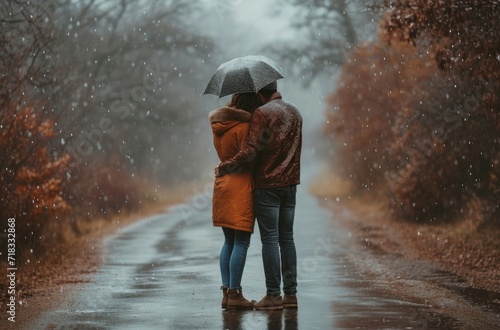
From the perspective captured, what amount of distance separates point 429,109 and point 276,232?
10102mm

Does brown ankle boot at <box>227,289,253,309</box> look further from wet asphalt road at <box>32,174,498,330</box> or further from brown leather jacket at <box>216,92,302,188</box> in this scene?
brown leather jacket at <box>216,92,302,188</box>

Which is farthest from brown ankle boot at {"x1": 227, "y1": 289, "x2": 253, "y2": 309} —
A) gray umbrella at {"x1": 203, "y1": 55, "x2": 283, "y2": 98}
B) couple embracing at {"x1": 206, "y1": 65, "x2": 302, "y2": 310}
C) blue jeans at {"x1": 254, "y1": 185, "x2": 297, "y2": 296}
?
gray umbrella at {"x1": 203, "y1": 55, "x2": 283, "y2": 98}

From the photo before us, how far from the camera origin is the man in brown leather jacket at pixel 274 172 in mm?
8227

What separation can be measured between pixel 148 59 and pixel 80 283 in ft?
74.8

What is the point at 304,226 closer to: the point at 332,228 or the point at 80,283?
the point at 332,228

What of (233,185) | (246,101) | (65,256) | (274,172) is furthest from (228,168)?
(65,256)

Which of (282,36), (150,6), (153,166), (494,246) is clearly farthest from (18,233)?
(153,166)

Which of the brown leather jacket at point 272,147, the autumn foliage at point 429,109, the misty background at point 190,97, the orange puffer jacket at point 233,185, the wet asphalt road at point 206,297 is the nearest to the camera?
the wet asphalt road at point 206,297

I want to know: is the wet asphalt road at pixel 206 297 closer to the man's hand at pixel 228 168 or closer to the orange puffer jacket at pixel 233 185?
the orange puffer jacket at pixel 233 185

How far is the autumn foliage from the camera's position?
12.2m

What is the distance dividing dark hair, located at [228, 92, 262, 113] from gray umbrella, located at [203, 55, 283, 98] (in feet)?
0.43

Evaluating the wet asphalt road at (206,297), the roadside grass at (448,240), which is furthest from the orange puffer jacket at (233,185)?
the roadside grass at (448,240)

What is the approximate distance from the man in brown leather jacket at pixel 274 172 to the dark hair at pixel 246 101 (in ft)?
0.20

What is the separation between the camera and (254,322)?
7.82 metres
